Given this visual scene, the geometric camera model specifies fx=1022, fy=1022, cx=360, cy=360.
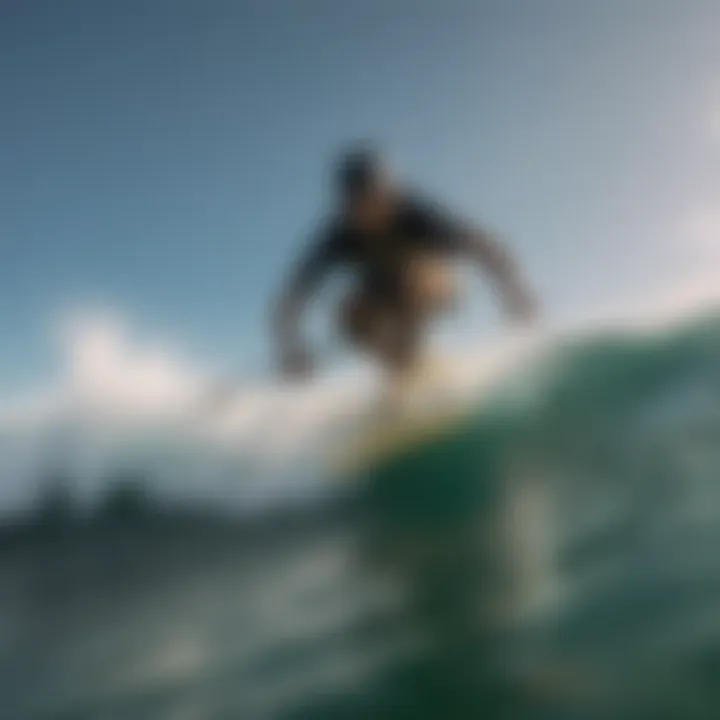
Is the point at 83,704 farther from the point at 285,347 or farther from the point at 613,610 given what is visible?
the point at 613,610

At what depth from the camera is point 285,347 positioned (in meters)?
1.77

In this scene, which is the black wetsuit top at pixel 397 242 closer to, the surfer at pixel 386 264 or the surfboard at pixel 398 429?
the surfer at pixel 386 264

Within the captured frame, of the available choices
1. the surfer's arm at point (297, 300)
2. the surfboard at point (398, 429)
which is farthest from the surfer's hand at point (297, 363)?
the surfboard at point (398, 429)

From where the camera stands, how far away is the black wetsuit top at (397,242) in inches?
69.4

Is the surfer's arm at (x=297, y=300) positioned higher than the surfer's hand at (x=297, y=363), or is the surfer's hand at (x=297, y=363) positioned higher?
the surfer's arm at (x=297, y=300)

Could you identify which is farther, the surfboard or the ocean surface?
the surfboard

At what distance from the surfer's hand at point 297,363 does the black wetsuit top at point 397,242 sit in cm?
16

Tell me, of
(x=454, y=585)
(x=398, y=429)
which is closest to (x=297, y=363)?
(x=398, y=429)

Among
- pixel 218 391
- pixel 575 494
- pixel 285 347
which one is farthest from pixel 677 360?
pixel 218 391

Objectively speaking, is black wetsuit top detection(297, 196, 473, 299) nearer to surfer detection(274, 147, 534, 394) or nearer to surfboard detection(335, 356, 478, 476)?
surfer detection(274, 147, 534, 394)

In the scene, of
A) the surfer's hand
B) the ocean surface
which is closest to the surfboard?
the ocean surface

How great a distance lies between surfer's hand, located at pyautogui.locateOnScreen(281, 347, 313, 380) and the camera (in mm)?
1759

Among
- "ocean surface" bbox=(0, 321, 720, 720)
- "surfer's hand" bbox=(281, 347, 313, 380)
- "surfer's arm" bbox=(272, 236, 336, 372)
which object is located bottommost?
"ocean surface" bbox=(0, 321, 720, 720)

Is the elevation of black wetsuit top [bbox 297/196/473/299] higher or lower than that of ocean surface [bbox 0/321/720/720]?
higher
